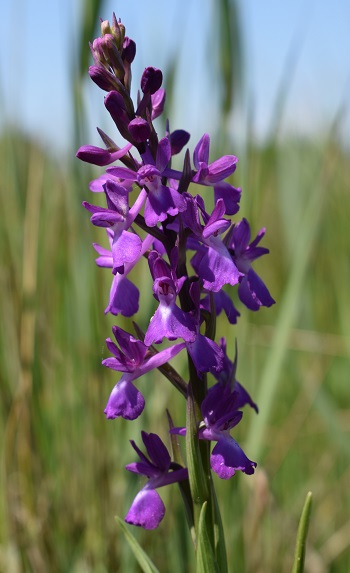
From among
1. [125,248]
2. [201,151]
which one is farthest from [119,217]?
[201,151]

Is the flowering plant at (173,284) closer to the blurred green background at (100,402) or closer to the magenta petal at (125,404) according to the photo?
the magenta petal at (125,404)

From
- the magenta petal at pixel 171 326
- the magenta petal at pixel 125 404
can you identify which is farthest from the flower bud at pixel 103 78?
the magenta petal at pixel 125 404

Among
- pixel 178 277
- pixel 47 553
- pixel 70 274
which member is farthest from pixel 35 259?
pixel 178 277

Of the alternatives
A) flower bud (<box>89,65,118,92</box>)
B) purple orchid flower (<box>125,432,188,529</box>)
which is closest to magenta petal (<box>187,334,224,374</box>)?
purple orchid flower (<box>125,432,188,529</box>)

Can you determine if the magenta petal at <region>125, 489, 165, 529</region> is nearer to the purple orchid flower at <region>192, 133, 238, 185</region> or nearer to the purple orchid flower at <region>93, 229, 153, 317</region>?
the purple orchid flower at <region>93, 229, 153, 317</region>

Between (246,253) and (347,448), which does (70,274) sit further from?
(246,253)
